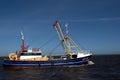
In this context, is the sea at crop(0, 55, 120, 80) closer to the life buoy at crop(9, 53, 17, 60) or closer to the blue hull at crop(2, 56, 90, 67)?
the blue hull at crop(2, 56, 90, 67)

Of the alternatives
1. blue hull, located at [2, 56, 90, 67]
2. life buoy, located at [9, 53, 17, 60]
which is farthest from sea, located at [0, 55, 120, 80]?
life buoy, located at [9, 53, 17, 60]

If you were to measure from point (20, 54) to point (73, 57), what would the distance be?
67.2 ft

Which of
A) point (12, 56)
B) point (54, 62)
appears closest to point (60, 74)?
point (54, 62)

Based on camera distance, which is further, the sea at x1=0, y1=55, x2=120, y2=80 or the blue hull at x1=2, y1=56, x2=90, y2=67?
the blue hull at x1=2, y1=56, x2=90, y2=67

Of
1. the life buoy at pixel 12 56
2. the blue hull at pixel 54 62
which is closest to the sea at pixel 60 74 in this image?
the blue hull at pixel 54 62

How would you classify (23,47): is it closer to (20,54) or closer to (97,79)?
(20,54)

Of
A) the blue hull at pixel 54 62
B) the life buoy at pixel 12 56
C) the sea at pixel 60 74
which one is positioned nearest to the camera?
the sea at pixel 60 74

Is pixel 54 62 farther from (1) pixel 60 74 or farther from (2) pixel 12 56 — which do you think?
(1) pixel 60 74

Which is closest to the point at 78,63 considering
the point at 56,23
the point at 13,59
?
the point at 56,23

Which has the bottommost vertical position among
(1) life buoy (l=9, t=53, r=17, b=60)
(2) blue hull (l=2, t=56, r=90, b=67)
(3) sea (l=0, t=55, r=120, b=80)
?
(3) sea (l=0, t=55, r=120, b=80)

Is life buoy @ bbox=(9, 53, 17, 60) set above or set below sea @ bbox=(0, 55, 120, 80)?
above

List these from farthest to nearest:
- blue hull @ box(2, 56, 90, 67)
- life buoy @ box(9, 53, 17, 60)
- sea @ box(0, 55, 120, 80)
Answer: life buoy @ box(9, 53, 17, 60) < blue hull @ box(2, 56, 90, 67) < sea @ box(0, 55, 120, 80)

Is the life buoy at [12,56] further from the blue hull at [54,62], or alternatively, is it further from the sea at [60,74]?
the sea at [60,74]

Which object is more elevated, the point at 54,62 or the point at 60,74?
the point at 54,62
